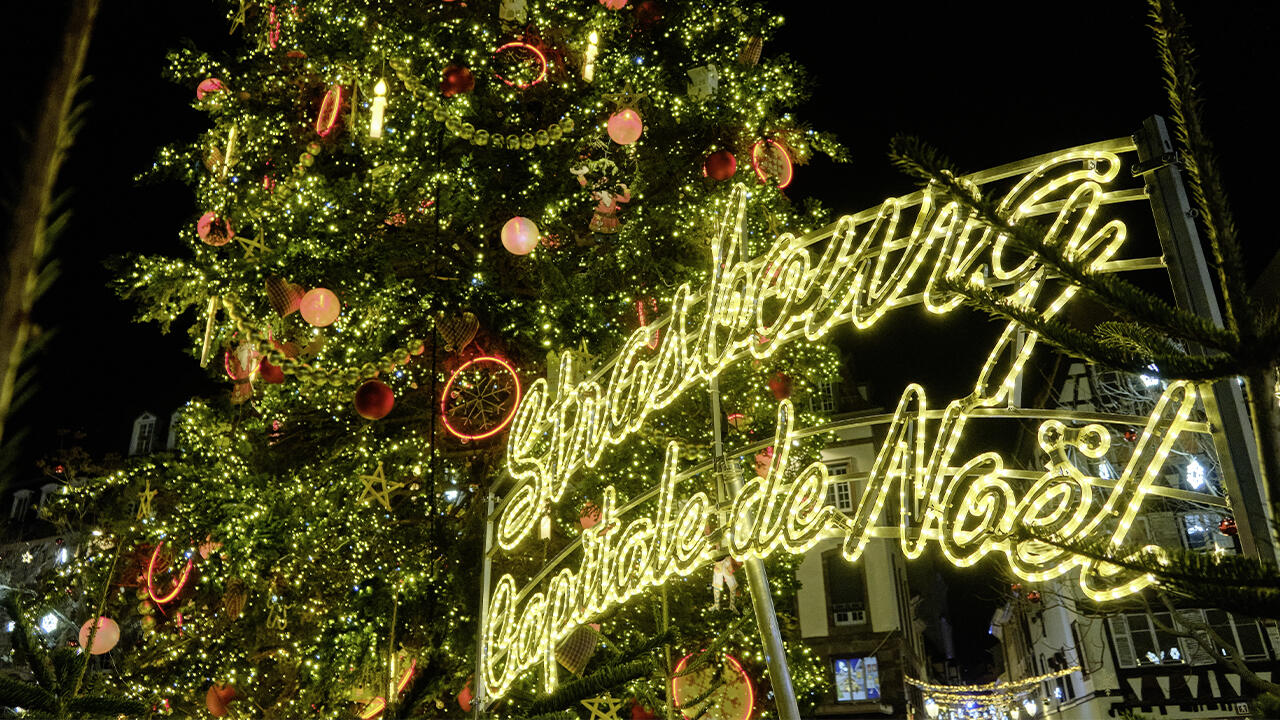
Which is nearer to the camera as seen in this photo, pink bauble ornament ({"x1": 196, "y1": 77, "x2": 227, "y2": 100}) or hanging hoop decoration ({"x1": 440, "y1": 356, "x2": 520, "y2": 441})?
hanging hoop decoration ({"x1": 440, "y1": 356, "x2": 520, "y2": 441})

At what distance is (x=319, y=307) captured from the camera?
8.30 m

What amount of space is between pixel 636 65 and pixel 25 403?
1045 centimetres

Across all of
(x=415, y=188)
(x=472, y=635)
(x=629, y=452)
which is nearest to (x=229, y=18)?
(x=415, y=188)

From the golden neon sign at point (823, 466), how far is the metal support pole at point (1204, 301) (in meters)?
0.16

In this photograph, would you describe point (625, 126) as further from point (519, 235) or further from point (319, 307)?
point (319, 307)

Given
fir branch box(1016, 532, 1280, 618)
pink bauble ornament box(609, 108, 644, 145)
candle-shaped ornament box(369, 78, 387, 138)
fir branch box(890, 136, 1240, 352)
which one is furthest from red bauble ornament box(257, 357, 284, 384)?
fir branch box(1016, 532, 1280, 618)

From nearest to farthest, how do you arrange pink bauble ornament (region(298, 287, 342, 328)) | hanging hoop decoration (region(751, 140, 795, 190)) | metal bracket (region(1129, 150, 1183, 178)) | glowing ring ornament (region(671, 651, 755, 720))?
metal bracket (region(1129, 150, 1183, 178))
pink bauble ornament (region(298, 287, 342, 328))
glowing ring ornament (region(671, 651, 755, 720))
hanging hoop decoration (region(751, 140, 795, 190))

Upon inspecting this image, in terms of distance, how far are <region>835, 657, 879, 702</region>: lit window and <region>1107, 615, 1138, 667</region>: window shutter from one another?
9.34 meters

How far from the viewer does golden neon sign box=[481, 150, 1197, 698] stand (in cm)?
347

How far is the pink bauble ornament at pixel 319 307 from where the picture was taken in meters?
8.29

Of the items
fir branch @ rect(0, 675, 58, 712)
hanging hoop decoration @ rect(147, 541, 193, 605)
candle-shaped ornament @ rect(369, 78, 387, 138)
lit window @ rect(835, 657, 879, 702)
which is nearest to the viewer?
fir branch @ rect(0, 675, 58, 712)

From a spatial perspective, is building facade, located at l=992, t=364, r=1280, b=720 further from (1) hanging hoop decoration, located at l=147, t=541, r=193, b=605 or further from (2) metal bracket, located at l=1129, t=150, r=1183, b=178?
(1) hanging hoop decoration, located at l=147, t=541, r=193, b=605

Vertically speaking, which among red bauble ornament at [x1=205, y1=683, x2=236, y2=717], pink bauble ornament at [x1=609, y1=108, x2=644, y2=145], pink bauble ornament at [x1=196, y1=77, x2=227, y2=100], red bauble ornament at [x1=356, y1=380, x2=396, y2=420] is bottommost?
red bauble ornament at [x1=205, y1=683, x2=236, y2=717]

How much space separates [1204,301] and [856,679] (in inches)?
1039
